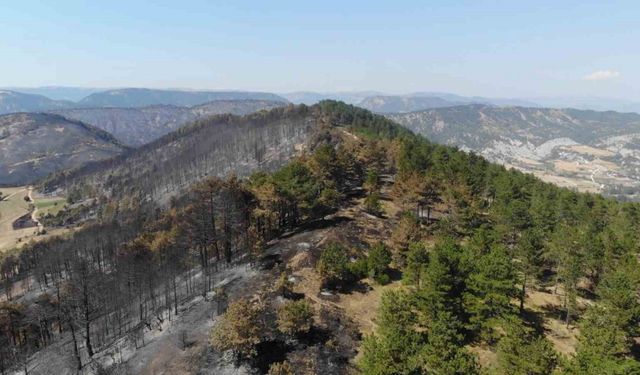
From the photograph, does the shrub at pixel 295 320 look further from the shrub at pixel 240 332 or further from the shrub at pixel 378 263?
the shrub at pixel 378 263

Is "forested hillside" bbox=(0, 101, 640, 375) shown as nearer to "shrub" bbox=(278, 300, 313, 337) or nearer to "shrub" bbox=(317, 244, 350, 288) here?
Result: "shrub" bbox=(278, 300, 313, 337)

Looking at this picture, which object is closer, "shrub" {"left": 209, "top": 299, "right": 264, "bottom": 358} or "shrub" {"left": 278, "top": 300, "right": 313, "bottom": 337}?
"shrub" {"left": 209, "top": 299, "right": 264, "bottom": 358}

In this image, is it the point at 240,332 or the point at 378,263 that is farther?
A: the point at 378,263

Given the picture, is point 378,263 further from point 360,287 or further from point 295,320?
point 295,320

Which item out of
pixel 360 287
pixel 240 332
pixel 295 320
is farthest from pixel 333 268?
pixel 240 332

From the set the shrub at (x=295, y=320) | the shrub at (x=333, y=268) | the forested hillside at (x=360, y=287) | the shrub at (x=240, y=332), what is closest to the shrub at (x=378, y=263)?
the forested hillside at (x=360, y=287)

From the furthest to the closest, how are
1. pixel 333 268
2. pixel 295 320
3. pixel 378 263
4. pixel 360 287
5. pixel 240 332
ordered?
pixel 378 263, pixel 360 287, pixel 333 268, pixel 295 320, pixel 240 332

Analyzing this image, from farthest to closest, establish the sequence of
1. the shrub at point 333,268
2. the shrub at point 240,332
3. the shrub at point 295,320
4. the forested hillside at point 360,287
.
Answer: the shrub at point 333,268 → the shrub at point 295,320 → the shrub at point 240,332 → the forested hillside at point 360,287

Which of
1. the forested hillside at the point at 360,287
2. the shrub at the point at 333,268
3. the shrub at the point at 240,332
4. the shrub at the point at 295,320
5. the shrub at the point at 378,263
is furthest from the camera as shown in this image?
the shrub at the point at 378,263

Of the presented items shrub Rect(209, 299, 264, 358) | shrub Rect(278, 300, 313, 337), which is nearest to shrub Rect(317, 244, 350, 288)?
shrub Rect(278, 300, 313, 337)
